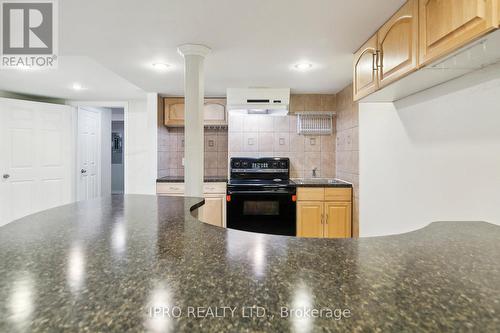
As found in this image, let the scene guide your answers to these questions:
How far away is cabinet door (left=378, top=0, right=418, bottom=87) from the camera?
1454mm

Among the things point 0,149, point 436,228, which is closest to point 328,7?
point 436,228

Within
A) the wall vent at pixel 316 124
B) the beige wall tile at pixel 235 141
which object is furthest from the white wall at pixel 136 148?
the wall vent at pixel 316 124

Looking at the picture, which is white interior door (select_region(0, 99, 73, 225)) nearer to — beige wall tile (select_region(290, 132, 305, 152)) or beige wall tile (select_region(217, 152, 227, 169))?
beige wall tile (select_region(217, 152, 227, 169))

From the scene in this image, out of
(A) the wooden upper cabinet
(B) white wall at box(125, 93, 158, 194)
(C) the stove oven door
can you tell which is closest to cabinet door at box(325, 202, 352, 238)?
(C) the stove oven door

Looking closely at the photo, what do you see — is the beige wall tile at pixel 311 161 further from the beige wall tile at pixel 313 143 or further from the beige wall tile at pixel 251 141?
the beige wall tile at pixel 251 141

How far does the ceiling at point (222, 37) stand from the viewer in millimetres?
1588

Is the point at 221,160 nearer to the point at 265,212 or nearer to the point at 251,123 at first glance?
the point at 251,123

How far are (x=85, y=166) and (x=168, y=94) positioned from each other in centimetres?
206

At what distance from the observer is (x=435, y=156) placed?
1770 millimetres

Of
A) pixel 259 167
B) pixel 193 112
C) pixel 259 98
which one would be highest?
pixel 259 98

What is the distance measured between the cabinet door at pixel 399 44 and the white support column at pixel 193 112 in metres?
1.26

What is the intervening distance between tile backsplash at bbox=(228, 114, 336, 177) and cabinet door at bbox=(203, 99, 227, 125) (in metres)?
0.12

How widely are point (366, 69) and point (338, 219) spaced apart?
5.94 ft

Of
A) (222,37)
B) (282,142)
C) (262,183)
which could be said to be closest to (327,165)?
(282,142)
